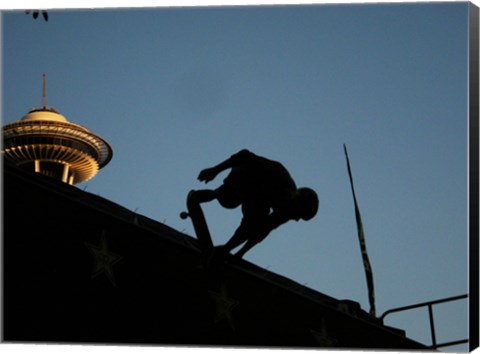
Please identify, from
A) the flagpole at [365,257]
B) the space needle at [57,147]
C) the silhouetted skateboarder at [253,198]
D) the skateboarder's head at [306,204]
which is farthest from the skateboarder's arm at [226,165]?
the space needle at [57,147]

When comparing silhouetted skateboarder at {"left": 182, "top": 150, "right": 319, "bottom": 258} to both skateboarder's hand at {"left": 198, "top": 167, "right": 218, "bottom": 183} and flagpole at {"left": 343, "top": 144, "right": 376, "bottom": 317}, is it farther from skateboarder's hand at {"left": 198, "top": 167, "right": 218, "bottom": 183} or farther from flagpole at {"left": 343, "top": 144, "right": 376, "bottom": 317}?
flagpole at {"left": 343, "top": 144, "right": 376, "bottom": 317}

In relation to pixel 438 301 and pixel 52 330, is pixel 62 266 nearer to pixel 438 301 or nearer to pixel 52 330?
pixel 52 330

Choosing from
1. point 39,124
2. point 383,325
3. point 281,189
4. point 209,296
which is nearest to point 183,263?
point 209,296

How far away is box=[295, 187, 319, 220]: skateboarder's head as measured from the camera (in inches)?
434

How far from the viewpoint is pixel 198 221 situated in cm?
1076

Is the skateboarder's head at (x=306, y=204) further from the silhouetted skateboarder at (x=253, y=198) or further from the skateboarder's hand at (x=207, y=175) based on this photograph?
the skateboarder's hand at (x=207, y=175)

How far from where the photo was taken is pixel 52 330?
30.5 feet

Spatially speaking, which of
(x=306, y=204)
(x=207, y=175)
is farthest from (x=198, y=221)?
(x=306, y=204)

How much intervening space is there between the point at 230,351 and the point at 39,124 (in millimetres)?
22319

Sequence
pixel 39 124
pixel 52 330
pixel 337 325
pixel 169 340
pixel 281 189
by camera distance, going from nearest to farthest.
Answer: pixel 52 330, pixel 169 340, pixel 281 189, pixel 337 325, pixel 39 124

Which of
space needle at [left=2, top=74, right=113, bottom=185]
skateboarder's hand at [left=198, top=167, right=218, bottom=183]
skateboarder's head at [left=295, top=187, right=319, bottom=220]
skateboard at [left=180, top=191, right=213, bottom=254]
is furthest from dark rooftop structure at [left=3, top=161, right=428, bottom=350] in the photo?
space needle at [left=2, top=74, right=113, bottom=185]

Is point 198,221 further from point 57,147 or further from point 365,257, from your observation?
point 57,147

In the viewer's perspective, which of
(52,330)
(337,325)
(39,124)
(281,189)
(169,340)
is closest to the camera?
(52,330)

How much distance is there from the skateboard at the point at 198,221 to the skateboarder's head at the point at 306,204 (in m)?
1.05
